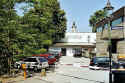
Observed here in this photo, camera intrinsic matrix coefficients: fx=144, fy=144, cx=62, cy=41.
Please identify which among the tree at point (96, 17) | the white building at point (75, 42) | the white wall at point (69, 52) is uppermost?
the tree at point (96, 17)

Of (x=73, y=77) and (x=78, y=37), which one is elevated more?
(x=78, y=37)

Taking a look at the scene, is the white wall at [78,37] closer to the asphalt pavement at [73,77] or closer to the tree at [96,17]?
the tree at [96,17]

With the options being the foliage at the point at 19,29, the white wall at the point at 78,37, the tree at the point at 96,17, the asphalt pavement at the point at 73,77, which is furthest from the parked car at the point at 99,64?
the tree at the point at 96,17

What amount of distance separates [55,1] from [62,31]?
9.04m

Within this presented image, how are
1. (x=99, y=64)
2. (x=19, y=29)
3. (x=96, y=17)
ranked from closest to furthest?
(x=19, y=29)
(x=99, y=64)
(x=96, y=17)

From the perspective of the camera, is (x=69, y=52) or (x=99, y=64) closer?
(x=99, y=64)

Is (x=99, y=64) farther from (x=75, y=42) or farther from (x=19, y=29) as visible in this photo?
(x=75, y=42)

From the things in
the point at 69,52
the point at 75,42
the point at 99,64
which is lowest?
the point at 69,52

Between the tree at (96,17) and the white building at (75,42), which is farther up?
the tree at (96,17)

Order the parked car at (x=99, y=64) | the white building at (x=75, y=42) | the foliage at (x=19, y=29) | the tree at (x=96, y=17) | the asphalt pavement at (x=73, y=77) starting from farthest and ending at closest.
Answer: the tree at (x=96, y=17) < the white building at (x=75, y=42) < the parked car at (x=99, y=64) < the foliage at (x=19, y=29) < the asphalt pavement at (x=73, y=77)

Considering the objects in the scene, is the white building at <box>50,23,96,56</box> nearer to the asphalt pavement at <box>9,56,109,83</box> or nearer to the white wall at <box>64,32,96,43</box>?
the white wall at <box>64,32,96,43</box>

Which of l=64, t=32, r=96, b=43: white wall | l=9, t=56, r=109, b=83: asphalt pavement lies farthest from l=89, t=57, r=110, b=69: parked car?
l=64, t=32, r=96, b=43: white wall

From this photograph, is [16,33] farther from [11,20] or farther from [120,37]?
[120,37]

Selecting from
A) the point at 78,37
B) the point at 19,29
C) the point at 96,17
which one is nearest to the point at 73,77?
the point at 19,29
